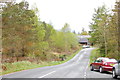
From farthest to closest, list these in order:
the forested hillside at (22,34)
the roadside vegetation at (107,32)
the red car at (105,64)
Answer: the roadside vegetation at (107,32), the forested hillside at (22,34), the red car at (105,64)

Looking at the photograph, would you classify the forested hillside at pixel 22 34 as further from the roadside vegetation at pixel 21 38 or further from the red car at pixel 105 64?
the red car at pixel 105 64

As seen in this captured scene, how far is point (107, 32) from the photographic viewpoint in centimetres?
3788

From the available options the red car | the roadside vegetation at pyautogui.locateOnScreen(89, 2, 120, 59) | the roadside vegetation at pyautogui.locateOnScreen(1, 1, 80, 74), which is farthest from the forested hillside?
the roadside vegetation at pyautogui.locateOnScreen(89, 2, 120, 59)

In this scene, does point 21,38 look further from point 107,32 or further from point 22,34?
point 107,32

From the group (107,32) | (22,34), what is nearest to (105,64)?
(22,34)

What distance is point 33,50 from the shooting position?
4044 centimetres

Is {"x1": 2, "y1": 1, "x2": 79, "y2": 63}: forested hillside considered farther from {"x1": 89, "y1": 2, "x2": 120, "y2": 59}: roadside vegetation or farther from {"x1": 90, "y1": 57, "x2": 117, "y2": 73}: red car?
{"x1": 89, "y1": 2, "x2": 120, "y2": 59}: roadside vegetation

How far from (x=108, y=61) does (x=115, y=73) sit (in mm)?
5382

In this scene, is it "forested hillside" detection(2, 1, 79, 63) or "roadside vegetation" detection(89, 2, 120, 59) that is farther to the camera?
"roadside vegetation" detection(89, 2, 120, 59)

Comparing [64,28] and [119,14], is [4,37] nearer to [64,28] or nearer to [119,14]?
[119,14]

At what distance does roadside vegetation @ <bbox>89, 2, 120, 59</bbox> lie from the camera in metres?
31.8

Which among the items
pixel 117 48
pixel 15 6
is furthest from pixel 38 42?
pixel 15 6

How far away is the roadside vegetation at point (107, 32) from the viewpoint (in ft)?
104

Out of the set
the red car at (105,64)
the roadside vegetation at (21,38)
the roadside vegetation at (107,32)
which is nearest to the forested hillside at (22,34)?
the roadside vegetation at (21,38)
